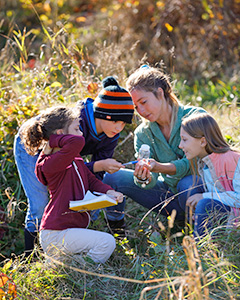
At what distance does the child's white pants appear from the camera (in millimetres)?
2799

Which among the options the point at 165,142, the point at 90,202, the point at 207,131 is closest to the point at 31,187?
the point at 90,202

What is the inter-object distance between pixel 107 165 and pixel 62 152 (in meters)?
0.45

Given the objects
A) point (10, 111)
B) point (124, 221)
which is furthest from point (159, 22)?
point (124, 221)

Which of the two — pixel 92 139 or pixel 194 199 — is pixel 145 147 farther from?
pixel 194 199

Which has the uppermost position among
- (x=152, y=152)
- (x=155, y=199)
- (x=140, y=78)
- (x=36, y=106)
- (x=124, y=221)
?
(x=140, y=78)

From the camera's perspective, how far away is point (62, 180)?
289 centimetres

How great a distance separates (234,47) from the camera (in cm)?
729

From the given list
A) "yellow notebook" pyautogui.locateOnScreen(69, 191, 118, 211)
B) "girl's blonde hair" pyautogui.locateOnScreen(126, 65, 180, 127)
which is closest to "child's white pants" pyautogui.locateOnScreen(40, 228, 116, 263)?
"yellow notebook" pyautogui.locateOnScreen(69, 191, 118, 211)

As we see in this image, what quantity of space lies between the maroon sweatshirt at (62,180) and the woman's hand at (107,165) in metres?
0.18

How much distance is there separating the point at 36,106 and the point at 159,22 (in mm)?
4310

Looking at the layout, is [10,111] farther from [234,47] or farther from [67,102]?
[234,47]

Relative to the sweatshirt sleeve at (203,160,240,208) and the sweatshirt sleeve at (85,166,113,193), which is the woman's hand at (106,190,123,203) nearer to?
the sweatshirt sleeve at (85,166,113,193)

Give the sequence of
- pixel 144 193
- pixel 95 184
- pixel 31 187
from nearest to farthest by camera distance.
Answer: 1. pixel 95 184
2. pixel 31 187
3. pixel 144 193

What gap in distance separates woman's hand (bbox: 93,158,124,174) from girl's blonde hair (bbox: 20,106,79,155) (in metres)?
0.40
